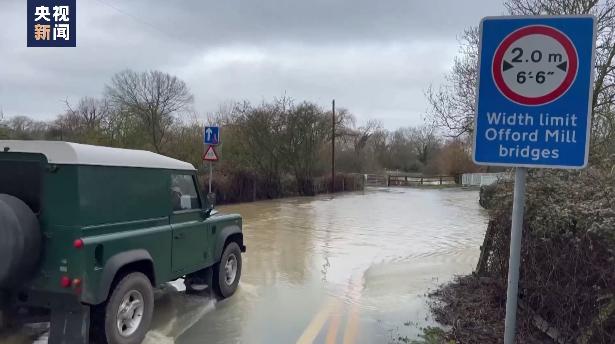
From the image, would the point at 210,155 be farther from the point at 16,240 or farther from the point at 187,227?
the point at 16,240

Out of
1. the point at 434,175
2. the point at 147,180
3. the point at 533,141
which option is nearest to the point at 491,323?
the point at 533,141

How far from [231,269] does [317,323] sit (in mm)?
1902

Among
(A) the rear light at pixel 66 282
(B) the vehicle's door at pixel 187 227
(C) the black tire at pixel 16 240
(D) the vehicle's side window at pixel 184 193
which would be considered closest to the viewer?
(C) the black tire at pixel 16 240

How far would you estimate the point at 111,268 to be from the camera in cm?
471

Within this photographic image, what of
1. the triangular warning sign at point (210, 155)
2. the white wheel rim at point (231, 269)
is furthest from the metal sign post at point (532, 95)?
the triangular warning sign at point (210, 155)

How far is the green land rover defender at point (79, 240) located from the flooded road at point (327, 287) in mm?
764

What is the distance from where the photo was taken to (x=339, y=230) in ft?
49.0

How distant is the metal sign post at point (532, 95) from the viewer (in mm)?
2957

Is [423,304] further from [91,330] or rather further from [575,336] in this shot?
[91,330]

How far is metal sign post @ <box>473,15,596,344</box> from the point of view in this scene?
2.96 m

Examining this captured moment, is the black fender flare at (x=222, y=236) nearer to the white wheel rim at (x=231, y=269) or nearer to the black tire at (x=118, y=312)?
the white wheel rim at (x=231, y=269)

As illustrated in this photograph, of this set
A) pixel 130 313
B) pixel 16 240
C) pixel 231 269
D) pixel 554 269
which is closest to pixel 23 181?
pixel 16 240

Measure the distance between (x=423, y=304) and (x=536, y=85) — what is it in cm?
457

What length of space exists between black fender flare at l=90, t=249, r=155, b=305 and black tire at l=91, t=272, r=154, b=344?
0.16 m
